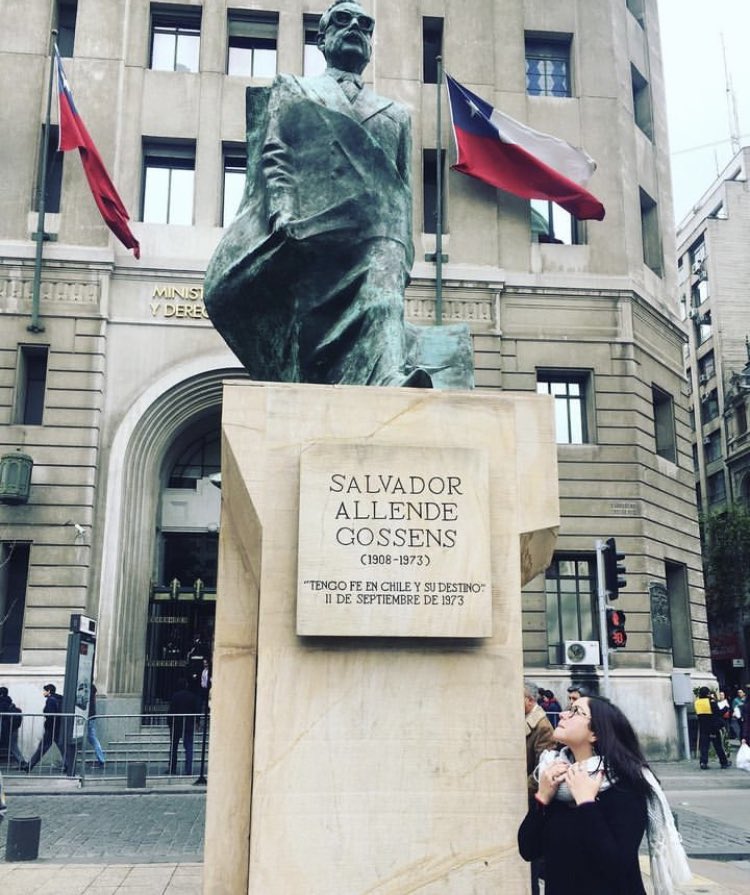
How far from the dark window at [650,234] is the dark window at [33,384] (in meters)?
16.2

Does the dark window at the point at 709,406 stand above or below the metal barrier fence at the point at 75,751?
above

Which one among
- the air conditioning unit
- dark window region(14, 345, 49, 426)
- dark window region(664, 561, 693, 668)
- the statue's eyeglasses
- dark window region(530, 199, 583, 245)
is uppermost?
dark window region(530, 199, 583, 245)

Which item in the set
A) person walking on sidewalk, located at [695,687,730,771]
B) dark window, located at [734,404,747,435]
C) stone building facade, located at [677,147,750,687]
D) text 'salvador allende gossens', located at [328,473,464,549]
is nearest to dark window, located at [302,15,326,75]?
person walking on sidewalk, located at [695,687,730,771]

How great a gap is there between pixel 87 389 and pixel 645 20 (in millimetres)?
20170

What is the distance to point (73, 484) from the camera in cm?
2205

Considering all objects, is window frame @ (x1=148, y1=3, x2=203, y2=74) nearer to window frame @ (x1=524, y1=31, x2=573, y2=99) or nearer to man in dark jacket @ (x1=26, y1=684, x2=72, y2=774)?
window frame @ (x1=524, y1=31, x2=573, y2=99)

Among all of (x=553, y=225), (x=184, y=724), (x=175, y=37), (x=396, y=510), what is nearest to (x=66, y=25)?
(x=175, y=37)

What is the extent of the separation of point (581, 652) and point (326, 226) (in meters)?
18.2

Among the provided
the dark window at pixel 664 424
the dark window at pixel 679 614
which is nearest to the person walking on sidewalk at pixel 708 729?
the dark window at pixel 679 614

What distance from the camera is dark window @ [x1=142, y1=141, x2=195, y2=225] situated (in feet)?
80.2

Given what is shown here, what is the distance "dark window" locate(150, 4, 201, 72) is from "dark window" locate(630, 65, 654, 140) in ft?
41.6

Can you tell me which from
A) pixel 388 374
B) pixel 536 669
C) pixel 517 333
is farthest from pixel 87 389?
pixel 388 374

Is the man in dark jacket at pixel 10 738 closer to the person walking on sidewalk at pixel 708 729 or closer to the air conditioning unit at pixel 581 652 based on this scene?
the air conditioning unit at pixel 581 652

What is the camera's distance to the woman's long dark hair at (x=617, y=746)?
3.34 m
